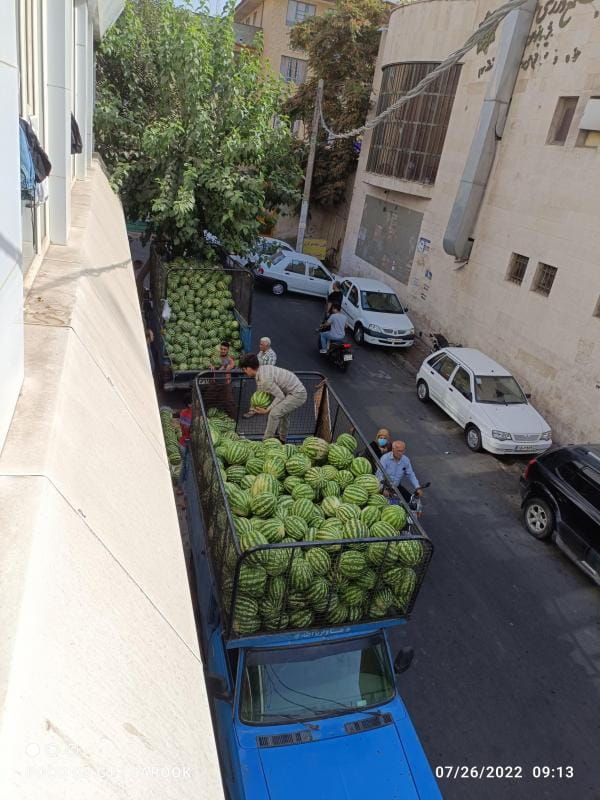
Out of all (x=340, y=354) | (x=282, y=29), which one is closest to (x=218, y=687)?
(x=340, y=354)

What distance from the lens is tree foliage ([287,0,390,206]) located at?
74.5ft

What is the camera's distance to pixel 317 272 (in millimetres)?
22078

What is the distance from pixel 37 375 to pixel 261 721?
3.82m

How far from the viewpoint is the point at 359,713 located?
4883 mm

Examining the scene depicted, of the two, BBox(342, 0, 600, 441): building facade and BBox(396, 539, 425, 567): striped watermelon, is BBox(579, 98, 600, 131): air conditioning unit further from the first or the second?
BBox(396, 539, 425, 567): striped watermelon

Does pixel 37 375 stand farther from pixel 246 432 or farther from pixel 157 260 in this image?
pixel 157 260

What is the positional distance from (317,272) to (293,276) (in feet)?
3.55

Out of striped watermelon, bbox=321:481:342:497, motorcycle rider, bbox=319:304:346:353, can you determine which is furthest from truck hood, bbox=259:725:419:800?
motorcycle rider, bbox=319:304:346:353

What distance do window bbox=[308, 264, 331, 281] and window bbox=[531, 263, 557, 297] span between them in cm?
978

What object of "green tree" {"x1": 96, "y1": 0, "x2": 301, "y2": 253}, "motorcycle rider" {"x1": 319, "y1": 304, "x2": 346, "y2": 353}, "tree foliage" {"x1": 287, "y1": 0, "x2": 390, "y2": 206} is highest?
"tree foliage" {"x1": 287, "y1": 0, "x2": 390, "y2": 206}

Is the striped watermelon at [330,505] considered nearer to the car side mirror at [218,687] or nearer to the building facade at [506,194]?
the car side mirror at [218,687]

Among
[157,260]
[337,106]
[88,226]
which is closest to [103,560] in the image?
[88,226]

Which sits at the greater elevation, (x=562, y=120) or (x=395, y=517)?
(x=562, y=120)

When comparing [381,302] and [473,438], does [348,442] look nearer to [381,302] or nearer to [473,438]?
[473,438]
